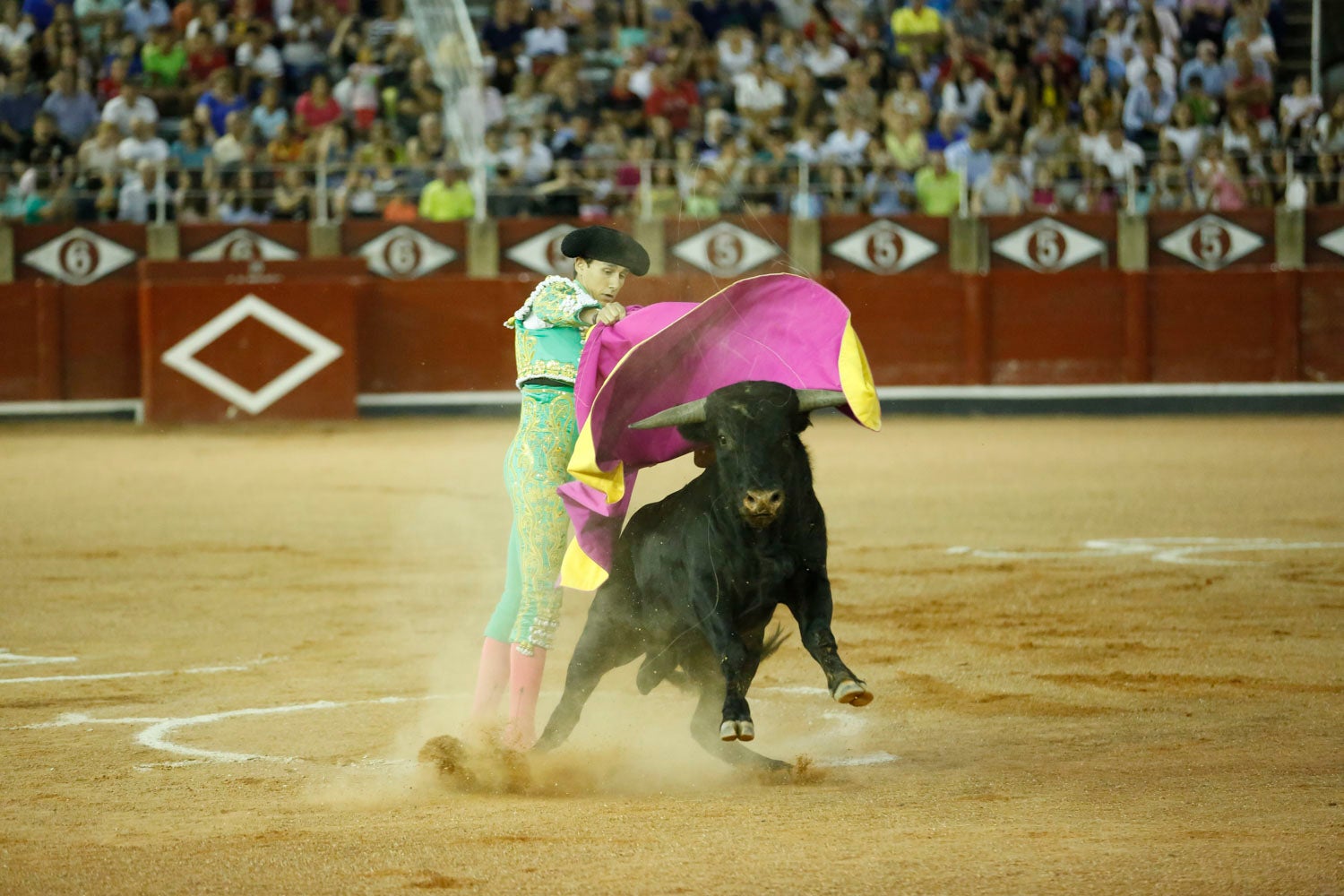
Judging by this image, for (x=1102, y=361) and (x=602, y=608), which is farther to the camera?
(x=1102, y=361)

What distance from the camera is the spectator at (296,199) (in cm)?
1673

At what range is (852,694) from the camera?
4.20 meters

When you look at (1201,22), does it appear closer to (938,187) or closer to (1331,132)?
(1331,132)

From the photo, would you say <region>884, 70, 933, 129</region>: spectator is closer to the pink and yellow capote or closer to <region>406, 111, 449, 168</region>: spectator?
<region>406, 111, 449, 168</region>: spectator

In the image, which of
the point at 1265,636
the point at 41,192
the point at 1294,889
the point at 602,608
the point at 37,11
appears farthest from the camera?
the point at 37,11

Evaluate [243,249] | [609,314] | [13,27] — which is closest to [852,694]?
[609,314]

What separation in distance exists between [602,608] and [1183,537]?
534 cm

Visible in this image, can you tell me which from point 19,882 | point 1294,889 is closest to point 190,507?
point 19,882

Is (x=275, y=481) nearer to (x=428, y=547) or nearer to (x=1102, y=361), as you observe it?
(x=428, y=547)

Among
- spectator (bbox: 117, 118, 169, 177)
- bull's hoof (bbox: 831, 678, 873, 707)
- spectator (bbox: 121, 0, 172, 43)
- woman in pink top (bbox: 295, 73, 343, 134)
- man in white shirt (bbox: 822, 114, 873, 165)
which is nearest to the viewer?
bull's hoof (bbox: 831, 678, 873, 707)

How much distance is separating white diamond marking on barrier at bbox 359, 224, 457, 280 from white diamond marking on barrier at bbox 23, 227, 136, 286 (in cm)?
223

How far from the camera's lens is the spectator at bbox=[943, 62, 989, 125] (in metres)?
Result: 17.4

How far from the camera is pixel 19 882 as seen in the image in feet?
12.2

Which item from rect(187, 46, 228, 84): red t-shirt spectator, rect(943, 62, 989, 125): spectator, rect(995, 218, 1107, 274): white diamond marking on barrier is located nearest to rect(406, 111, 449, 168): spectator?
rect(187, 46, 228, 84): red t-shirt spectator
